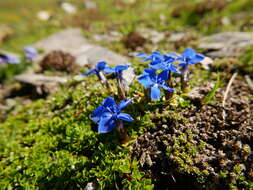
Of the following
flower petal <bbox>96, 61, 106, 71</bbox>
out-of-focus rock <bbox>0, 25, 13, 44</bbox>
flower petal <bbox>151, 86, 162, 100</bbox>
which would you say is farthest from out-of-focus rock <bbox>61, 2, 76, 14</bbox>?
flower petal <bbox>151, 86, 162, 100</bbox>

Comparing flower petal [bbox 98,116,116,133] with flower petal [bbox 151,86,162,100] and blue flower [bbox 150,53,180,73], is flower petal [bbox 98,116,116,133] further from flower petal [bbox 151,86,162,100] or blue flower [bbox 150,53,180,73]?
blue flower [bbox 150,53,180,73]

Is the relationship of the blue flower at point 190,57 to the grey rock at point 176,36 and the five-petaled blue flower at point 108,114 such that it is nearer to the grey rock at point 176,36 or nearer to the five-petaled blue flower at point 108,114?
the five-petaled blue flower at point 108,114

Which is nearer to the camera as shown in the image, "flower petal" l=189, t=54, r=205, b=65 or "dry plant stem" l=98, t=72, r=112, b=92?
"flower petal" l=189, t=54, r=205, b=65

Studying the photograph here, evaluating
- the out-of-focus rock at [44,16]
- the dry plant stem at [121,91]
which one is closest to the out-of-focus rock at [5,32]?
the out-of-focus rock at [44,16]

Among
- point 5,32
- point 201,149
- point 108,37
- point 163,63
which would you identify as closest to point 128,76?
point 163,63

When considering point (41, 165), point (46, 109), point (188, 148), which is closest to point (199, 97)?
point (188, 148)

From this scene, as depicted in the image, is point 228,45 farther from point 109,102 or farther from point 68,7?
point 68,7
